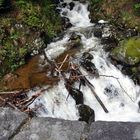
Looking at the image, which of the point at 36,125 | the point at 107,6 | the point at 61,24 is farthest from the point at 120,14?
the point at 36,125

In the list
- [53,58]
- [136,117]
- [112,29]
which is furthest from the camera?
[112,29]

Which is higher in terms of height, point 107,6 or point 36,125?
point 36,125

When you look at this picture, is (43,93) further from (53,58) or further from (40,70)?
(53,58)

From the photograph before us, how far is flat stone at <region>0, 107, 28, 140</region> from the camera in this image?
2639mm

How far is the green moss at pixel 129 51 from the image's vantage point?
807cm

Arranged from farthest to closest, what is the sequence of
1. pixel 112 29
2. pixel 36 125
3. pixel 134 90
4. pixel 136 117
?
pixel 112 29
pixel 134 90
pixel 136 117
pixel 36 125

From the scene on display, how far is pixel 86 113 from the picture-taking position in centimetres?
666

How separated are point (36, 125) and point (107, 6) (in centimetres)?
859

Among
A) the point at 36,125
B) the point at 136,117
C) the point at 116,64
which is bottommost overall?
the point at 136,117

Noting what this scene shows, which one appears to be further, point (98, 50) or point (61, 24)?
point (61, 24)

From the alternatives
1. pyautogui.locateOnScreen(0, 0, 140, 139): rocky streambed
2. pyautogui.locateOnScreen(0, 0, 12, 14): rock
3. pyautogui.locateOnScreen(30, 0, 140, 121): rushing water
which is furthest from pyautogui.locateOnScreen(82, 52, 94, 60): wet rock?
pyautogui.locateOnScreen(0, 0, 12, 14): rock

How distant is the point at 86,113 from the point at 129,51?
2332 millimetres

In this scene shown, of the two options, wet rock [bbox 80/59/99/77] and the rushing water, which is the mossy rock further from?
wet rock [bbox 80/59/99/77]

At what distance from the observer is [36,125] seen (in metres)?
2.68
